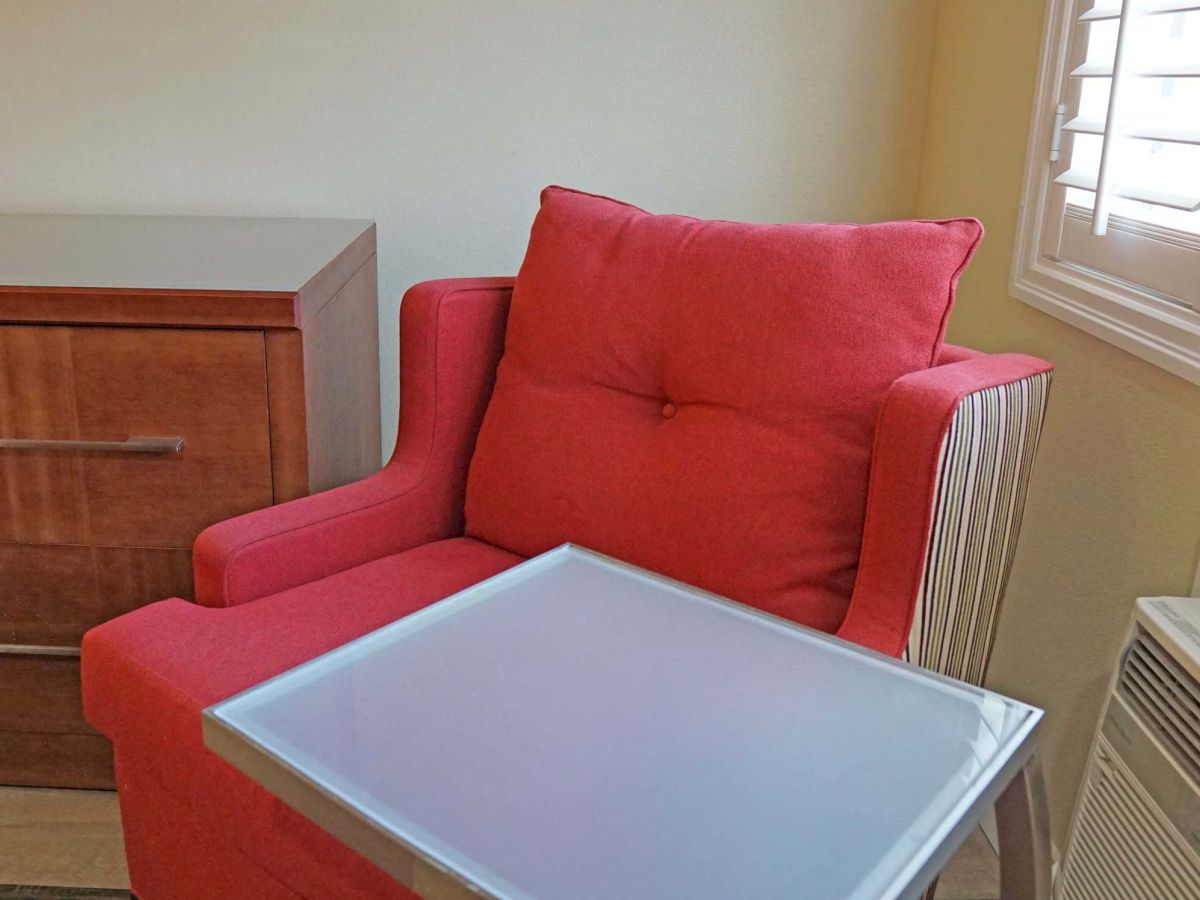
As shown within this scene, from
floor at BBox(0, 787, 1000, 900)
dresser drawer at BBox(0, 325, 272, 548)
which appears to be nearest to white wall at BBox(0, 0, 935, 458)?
dresser drawer at BBox(0, 325, 272, 548)

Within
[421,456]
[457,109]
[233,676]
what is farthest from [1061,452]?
[457,109]

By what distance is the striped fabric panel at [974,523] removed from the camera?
102 centimetres

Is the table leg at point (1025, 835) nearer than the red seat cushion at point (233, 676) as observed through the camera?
Yes

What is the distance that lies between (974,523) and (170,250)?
1.22 m

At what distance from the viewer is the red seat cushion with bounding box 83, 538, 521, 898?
945 millimetres

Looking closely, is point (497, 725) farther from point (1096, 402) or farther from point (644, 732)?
point (1096, 402)

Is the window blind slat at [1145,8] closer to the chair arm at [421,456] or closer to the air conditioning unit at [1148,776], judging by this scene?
the air conditioning unit at [1148,776]

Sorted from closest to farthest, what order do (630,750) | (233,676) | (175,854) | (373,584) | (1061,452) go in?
(630,750) → (233,676) → (175,854) → (373,584) → (1061,452)

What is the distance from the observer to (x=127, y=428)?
1363 mm

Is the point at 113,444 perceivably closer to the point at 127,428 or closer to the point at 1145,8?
the point at 127,428

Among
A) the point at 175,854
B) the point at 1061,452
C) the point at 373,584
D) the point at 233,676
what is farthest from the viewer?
the point at 1061,452

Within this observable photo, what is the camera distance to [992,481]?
1100 millimetres

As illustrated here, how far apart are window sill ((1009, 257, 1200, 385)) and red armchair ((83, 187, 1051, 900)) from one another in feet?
→ 0.37

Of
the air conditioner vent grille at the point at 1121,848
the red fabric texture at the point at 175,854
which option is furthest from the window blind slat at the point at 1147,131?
the red fabric texture at the point at 175,854
